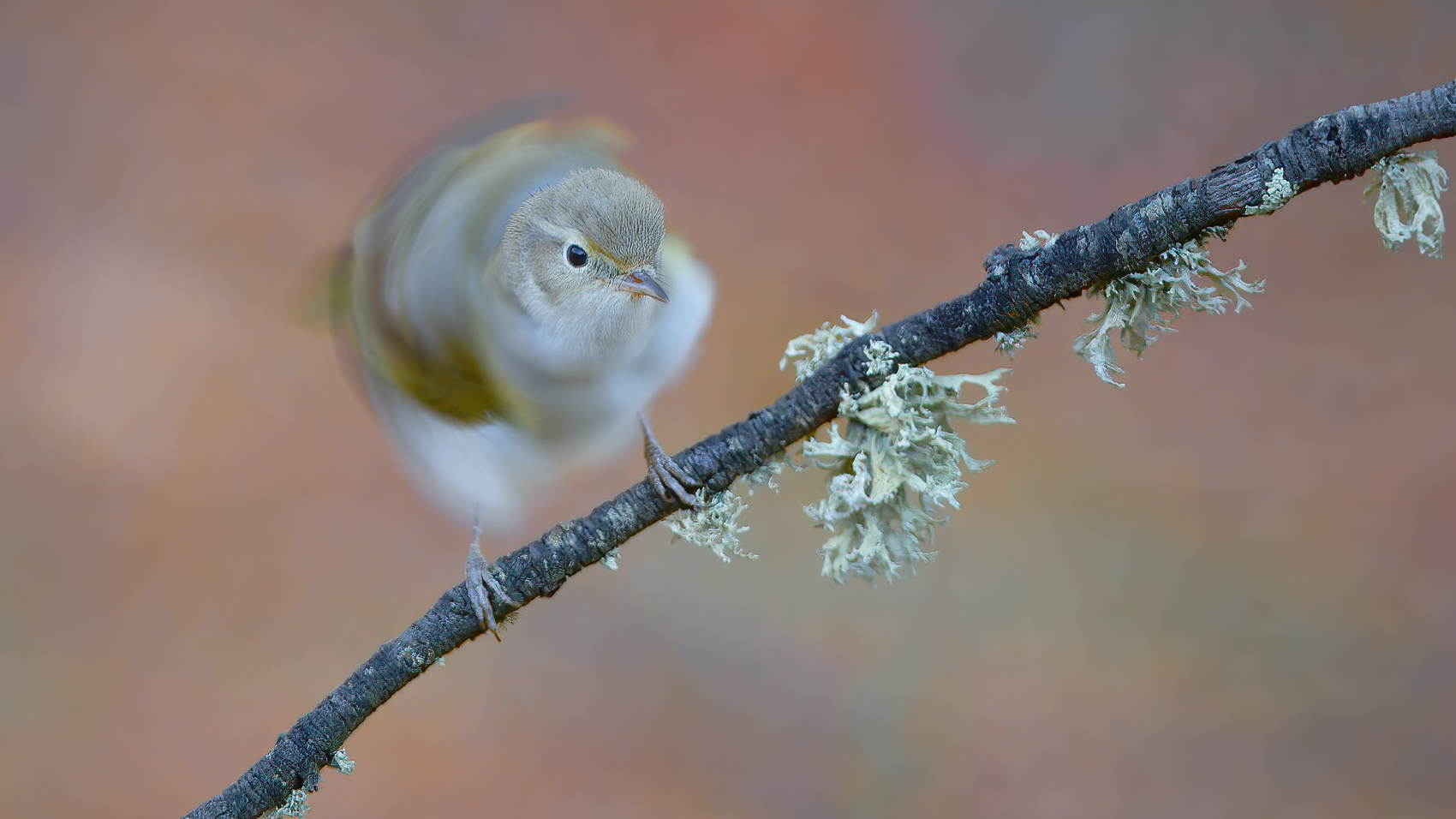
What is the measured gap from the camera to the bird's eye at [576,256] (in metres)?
0.64

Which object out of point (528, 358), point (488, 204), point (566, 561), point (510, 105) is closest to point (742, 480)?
point (566, 561)

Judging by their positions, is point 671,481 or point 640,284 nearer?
point 671,481

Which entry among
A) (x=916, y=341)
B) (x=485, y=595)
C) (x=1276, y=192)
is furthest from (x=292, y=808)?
(x=1276, y=192)

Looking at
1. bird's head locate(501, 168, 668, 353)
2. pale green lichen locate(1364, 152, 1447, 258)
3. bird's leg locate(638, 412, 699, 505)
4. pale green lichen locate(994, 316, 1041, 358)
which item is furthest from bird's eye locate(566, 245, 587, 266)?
pale green lichen locate(1364, 152, 1447, 258)

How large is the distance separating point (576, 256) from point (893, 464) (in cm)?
29

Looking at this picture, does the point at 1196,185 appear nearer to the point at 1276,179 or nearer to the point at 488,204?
the point at 1276,179

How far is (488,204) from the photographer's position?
71cm

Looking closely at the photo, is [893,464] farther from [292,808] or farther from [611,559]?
[292,808]

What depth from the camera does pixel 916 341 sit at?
434mm

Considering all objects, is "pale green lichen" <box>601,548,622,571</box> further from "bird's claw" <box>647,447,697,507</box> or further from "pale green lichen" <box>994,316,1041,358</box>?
"pale green lichen" <box>994,316,1041,358</box>

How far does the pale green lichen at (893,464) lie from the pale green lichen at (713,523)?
55 mm

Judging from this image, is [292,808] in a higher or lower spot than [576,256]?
lower

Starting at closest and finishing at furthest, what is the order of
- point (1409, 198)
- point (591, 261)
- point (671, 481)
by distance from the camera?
point (1409, 198) < point (671, 481) < point (591, 261)

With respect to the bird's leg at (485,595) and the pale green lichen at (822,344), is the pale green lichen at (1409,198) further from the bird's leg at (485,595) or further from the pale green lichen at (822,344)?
the bird's leg at (485,595)
